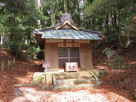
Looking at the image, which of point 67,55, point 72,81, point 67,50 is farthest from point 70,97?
point 67,50

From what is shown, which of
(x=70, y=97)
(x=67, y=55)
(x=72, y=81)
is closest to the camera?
(x=70, y=97)

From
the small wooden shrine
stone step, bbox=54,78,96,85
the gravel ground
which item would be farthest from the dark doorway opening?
the gravel ground

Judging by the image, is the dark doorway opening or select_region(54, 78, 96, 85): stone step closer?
select_region(54, 78, 96, 85): stone step

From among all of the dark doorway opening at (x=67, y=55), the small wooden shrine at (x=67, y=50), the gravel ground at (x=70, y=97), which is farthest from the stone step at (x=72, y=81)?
the dark doorway opening at (x=67, y=55)

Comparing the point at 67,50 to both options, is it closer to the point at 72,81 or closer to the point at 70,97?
the point at 72,81

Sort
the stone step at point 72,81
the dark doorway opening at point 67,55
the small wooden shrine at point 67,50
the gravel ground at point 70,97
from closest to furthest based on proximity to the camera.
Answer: the gravel ground at point 70,97, the stone step at point 72,81, the small wooden shrine at point 67,50, the dark doorway opening at point 67,55

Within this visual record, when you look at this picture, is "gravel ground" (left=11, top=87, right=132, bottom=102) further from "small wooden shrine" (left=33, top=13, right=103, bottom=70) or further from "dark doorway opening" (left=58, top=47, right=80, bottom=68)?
"dark doorway opening" (left=58, top=47, right=80, bottom=68)

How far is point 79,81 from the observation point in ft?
21.1

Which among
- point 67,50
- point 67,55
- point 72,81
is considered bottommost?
point 72,81

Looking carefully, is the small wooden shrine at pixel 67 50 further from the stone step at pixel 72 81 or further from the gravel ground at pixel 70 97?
the gravel ground at pixel 70 97

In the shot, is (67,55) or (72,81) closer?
(72,81)

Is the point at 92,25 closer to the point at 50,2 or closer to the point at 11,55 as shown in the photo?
the point at 50,2

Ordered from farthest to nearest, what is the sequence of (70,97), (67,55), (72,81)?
(67,55), (72,81), (70,97)

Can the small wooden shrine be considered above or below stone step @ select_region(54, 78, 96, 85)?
above
